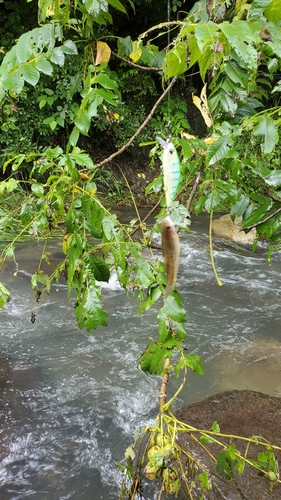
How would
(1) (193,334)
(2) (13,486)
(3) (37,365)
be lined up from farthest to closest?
(1) (193,334) → (3) (37,365) → (2) (13,486)

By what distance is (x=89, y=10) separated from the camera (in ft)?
4.34

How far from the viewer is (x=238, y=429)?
2.86 m

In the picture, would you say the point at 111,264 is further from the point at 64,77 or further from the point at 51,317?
the point at 64,77

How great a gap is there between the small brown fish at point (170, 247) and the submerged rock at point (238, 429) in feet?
7.29

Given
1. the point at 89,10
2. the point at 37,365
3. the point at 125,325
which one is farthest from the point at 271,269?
the point at 89,10

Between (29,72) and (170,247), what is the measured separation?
1.05 metres

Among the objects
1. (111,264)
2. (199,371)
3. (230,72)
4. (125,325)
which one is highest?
(230,72)

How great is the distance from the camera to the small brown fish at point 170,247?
65 cm

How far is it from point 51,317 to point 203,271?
8.10 feet

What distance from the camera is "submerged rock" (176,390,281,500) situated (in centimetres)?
247

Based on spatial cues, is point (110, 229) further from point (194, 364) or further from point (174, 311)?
point (194, 364)

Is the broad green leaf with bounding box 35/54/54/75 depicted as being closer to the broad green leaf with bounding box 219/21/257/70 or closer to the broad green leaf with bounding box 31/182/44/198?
the broad green leaf with bounding box 31/182/44/198

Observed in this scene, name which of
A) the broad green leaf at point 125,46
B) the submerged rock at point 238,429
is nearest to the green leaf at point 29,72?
the broad green leaf at point 125,46

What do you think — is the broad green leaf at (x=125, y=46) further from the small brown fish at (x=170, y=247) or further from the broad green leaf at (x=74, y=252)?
the small brown fish at (x=170, y=247)
